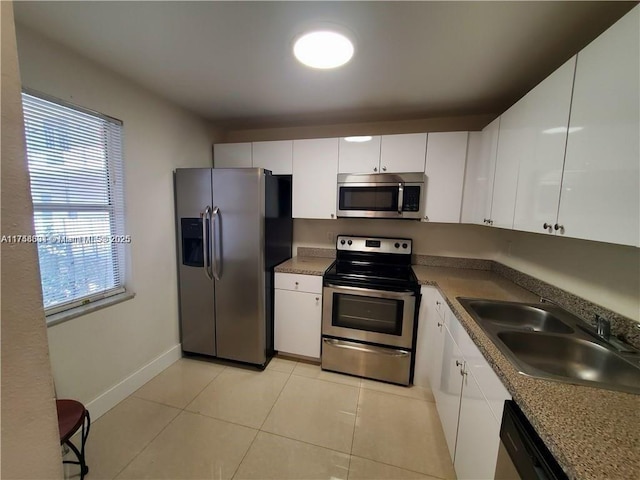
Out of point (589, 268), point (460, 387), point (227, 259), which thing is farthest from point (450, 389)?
point (227, 259)

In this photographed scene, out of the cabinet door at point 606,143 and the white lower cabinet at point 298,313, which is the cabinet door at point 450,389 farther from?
the white lower cabinet at point 298,313

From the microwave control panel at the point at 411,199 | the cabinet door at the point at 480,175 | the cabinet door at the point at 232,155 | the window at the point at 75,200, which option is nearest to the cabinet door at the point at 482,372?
the cabinet door at the point at 480,175

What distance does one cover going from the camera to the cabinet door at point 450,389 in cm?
143

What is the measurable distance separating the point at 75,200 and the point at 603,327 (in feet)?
9.67

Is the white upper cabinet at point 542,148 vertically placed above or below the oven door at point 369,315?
above

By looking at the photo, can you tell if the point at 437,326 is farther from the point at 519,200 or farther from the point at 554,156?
the point at 554,156

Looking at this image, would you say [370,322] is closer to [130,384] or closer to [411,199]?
[411,199]

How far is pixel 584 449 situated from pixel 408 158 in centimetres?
207

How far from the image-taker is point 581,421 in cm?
72

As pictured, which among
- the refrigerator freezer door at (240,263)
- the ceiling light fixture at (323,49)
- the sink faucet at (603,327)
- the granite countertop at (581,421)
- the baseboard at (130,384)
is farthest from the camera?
the refrigerator freezer door at (240,263)

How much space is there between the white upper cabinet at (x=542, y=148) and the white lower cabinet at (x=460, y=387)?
2.35ft

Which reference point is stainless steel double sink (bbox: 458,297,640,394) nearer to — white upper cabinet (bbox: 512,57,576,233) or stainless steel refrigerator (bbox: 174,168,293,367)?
white upper cabinet (bbox: 512,57,576,233)

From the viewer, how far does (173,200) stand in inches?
92.7

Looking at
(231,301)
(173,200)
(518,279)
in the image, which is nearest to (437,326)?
(518,279)
